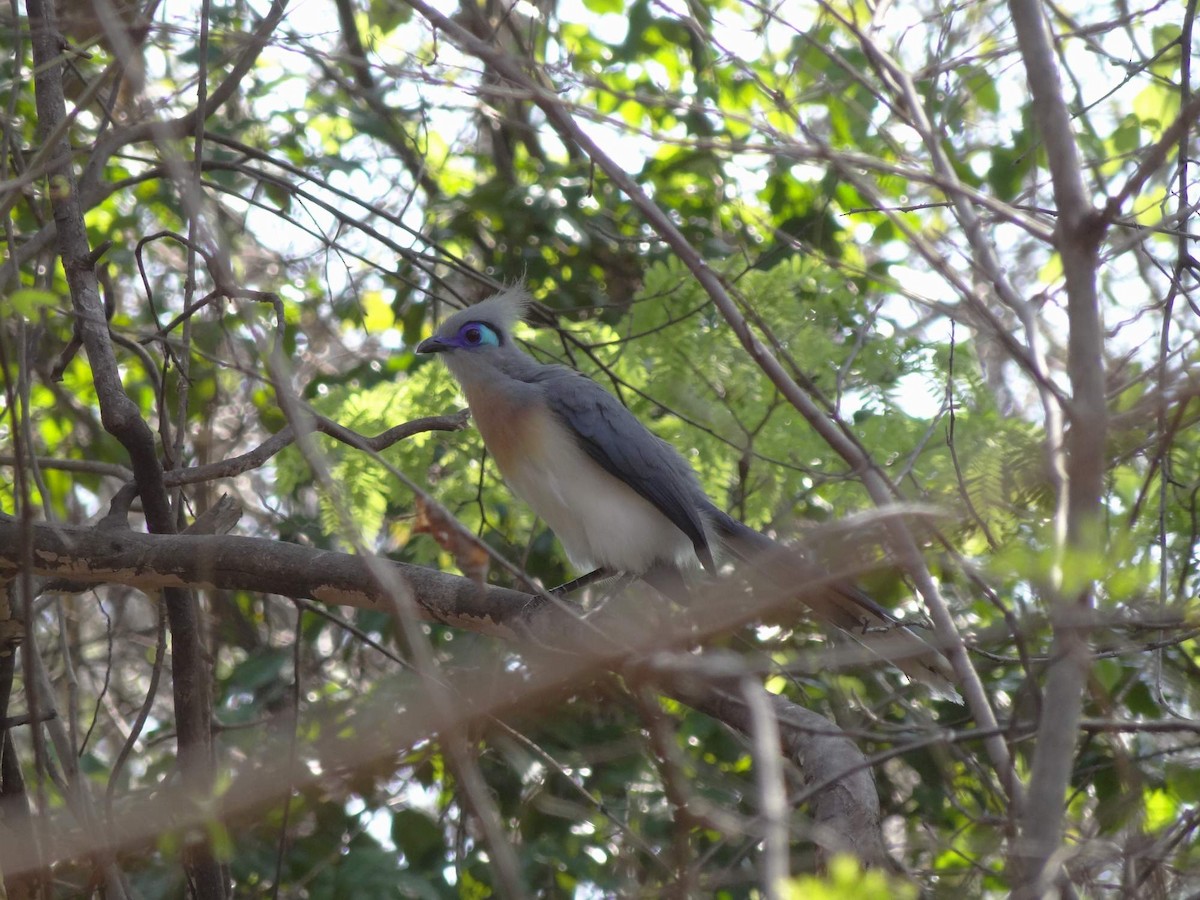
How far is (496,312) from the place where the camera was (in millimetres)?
4793

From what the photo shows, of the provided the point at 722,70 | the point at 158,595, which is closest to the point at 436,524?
the point at 158,595

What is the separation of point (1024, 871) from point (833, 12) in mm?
1739

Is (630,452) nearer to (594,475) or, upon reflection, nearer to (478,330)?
(594,475)

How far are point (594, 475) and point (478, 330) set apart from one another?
793 mm

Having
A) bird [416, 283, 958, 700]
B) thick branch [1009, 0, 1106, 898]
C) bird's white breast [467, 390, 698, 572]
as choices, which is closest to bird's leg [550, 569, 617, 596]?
bird [416, 283, 958, 700]

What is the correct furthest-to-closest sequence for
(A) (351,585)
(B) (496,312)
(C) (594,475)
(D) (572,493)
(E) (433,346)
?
(B) (496,312)
(E) (433,346)
(C) (594,475)
(D) (572,493)
(A) (351,585)

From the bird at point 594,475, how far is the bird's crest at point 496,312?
0.01m

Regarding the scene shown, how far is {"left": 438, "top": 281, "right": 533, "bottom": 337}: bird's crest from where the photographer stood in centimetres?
473

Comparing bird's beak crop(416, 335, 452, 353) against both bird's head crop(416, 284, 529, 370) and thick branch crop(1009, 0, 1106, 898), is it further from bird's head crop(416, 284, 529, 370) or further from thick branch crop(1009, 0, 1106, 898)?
thick branch crop(1009, 0, 1106, 898)

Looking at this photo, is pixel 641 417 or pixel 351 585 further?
pixel 641 417

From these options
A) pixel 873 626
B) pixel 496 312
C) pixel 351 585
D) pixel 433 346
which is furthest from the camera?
pixel 496 312

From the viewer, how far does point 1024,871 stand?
5.70ft

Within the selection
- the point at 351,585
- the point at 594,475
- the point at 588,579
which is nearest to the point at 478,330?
the point at 594,475

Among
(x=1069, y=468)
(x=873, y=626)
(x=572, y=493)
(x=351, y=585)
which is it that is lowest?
(x=1069, y=468)
